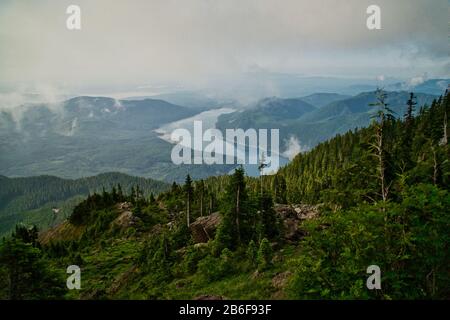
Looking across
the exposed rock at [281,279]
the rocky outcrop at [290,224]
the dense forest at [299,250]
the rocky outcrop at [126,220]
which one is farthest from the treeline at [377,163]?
the rocky outcrop at [126,220]

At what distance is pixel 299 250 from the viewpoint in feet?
115

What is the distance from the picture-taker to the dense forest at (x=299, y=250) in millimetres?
17812

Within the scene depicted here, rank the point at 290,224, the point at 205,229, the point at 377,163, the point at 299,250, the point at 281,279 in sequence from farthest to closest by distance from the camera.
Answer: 1. the point at 205,229
2. the point at 290,224
3. the point at 299,250
4. the point at 281,279
5. the point at 377,163

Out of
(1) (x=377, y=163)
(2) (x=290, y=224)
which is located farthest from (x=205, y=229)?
(1) (x=377, y=163)

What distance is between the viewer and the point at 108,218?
87.9 metres

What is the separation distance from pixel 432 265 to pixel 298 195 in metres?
94.2

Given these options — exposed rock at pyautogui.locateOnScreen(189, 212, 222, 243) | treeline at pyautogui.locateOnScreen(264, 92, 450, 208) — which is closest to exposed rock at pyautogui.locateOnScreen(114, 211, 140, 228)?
exposed rock at pyautogui.locateOnScreen(189, 212, 222, 243)

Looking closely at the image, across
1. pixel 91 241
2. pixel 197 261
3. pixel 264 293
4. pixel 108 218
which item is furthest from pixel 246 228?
pixel 108 218

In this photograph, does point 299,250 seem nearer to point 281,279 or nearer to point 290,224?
point 281,279

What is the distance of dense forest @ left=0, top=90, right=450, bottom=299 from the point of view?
58.4 ft

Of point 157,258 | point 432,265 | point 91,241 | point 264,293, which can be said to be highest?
point 432,265

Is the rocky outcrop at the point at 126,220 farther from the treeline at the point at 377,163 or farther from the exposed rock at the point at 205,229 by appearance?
the treeline at the point at 377,163

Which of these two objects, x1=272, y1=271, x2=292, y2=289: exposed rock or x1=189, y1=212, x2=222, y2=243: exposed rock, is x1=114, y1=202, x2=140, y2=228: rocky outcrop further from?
x1=272, y1=271, x2=292, y2=289: exposed rock
